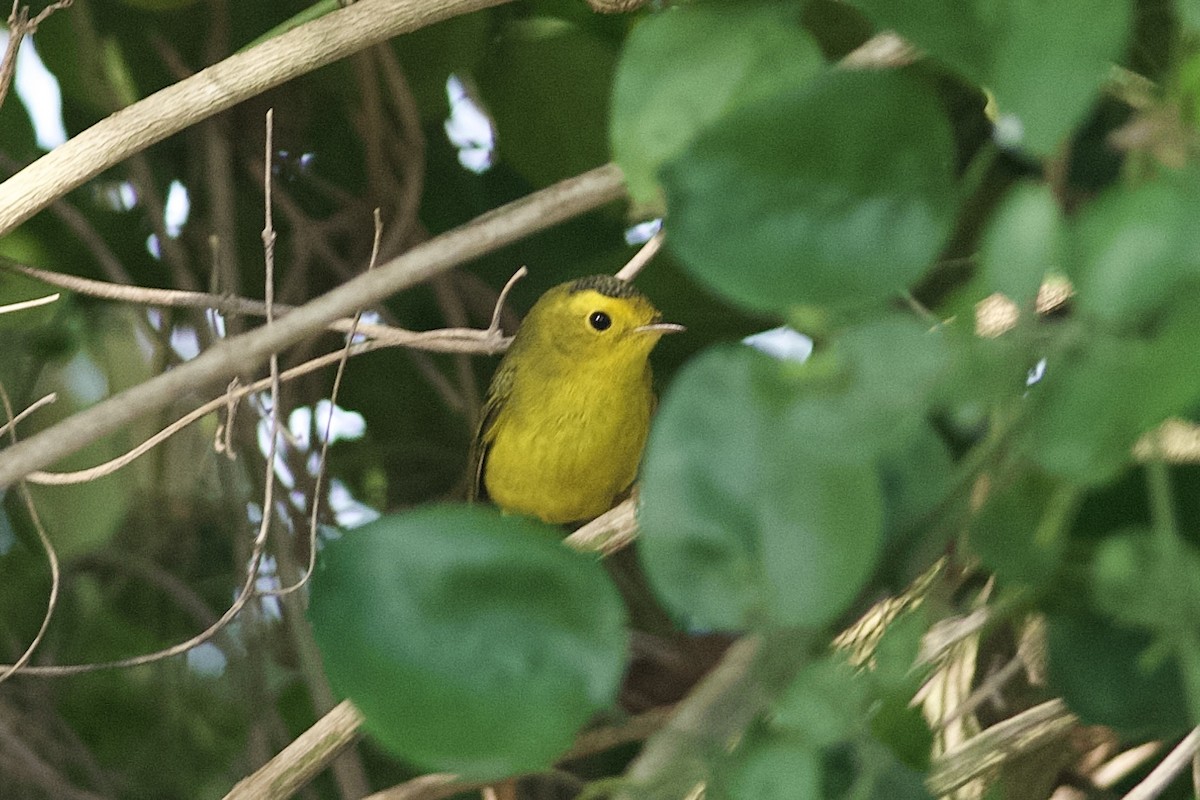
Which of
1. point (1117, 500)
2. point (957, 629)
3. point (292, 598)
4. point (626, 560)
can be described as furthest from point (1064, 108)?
point (626, 560)

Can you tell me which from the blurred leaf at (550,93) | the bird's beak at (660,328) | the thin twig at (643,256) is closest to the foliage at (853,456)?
the thin twig at (643,256)

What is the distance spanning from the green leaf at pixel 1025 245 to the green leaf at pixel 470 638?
4.7 inches

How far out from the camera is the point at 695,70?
0.38 metres

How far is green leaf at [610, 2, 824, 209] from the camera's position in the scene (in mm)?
361

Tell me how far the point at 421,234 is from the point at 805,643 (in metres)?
0.84

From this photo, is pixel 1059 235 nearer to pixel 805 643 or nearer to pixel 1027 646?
pixel 805 643

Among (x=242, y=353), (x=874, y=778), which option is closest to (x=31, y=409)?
(x=242, y=353)

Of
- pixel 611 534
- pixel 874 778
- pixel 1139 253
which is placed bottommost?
pixel 611 534

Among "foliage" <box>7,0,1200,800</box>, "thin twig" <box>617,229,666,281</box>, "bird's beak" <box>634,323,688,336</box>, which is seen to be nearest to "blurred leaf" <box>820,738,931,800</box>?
"foliage" <box>7,0,1200,800</box>

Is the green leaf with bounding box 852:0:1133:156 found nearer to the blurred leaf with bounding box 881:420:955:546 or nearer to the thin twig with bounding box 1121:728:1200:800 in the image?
the blurred leaf with bounding box 881:420:955:546

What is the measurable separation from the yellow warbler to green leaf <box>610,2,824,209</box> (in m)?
0.95

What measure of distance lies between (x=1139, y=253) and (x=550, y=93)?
743mm

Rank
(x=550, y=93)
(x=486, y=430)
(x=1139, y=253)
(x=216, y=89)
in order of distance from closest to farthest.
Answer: (x=1139, y=253)
(x=216, y=89)
(x=550, y=93)
(x=486, y=430)

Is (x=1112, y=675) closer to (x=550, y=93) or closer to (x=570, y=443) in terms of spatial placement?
(x=550, y=93)
